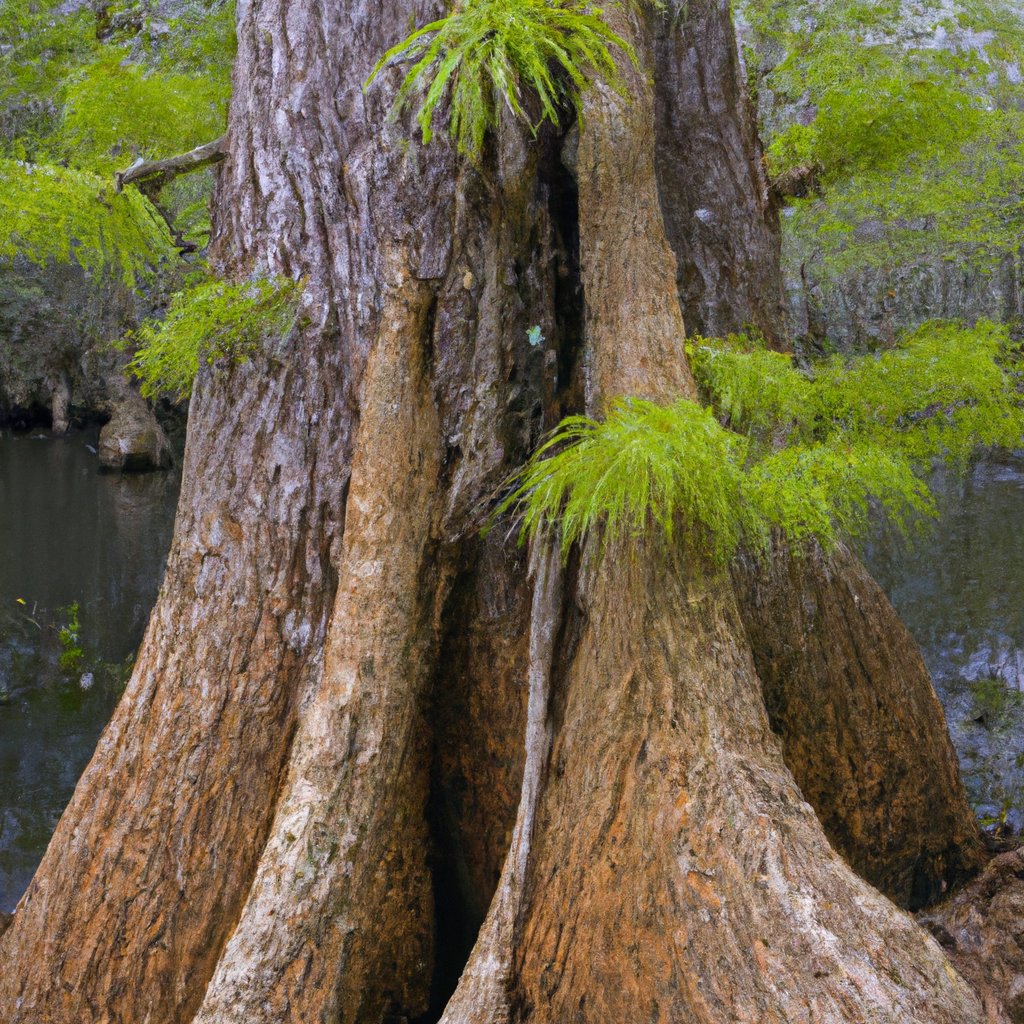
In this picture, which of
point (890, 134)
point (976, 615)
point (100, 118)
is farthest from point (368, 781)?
point (100, 118)

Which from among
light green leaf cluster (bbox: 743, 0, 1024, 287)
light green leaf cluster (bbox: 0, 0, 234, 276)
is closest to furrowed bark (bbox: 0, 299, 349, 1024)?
light green leaf cluster (bbox: 0, 0, 234, 276)

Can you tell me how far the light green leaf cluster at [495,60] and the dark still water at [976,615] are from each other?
3.68 meters

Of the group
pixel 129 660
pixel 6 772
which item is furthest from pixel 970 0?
pixel 6 772

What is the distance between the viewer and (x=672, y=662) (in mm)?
2035

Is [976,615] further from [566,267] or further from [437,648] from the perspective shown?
[437,648]

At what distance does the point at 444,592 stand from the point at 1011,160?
204 inches

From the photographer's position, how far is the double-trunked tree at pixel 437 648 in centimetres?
196

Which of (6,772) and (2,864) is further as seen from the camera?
(6,772)

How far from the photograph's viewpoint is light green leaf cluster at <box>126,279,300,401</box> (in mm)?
2535

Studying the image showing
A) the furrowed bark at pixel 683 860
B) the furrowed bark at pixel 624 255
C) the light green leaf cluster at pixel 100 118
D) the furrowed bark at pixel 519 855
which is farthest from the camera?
the light green leaf cluster at pixel 100 118

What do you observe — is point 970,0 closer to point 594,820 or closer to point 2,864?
point 594,820

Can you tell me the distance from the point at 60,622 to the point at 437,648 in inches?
226

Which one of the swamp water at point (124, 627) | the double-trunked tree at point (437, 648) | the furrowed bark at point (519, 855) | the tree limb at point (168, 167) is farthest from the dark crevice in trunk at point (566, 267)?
the swamp water at point (124, 627)

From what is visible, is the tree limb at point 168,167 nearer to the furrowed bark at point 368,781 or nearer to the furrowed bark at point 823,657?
the furrowed bark at point 368,781
